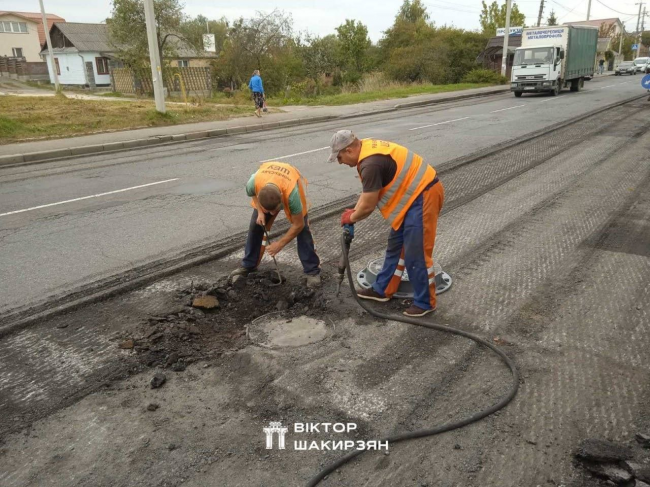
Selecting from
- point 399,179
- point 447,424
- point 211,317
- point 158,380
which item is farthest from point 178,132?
point 447,424

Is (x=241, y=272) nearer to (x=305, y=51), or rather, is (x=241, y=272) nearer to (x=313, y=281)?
(x=313, y=281)

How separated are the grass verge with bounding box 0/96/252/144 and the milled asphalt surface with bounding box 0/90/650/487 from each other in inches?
506

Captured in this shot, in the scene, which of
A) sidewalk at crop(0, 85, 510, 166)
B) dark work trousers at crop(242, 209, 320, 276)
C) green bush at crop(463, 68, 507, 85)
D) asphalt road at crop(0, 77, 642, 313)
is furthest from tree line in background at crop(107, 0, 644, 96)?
dark work trousers at crop(242, 209, 320, 276)

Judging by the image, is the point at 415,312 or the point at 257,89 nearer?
the point at 415,312

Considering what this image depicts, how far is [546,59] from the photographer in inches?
1061

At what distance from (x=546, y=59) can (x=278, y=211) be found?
26648mm

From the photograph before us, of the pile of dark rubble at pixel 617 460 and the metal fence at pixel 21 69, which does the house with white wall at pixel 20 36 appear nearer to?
the metal fence at pixel 21 69

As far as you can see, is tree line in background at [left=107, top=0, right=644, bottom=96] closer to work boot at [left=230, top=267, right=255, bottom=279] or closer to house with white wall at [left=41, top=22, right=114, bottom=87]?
house with white wall at [left=41, top=22, right=114, bottom=87]

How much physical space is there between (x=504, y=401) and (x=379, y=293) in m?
1.72

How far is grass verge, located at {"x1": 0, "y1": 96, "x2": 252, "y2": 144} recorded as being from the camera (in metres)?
15.6

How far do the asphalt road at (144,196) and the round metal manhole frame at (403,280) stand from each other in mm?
2110

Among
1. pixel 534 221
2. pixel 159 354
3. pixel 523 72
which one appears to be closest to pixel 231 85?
pixel 523 72

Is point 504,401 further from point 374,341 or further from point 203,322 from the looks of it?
point 203,322

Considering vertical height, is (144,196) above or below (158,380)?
above
